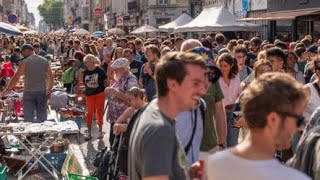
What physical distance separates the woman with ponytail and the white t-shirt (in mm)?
4451

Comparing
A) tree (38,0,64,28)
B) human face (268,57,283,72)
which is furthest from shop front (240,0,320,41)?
tree (38,0,64,28)

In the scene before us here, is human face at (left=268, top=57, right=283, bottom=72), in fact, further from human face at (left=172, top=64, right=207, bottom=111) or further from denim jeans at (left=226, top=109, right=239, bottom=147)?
human face at (left=172, top=64, right=207, bottom=111)

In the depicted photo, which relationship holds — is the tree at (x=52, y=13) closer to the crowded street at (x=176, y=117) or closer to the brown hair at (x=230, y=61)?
the crowded street at (x=176, y=117)

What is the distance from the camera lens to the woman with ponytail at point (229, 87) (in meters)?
7.34

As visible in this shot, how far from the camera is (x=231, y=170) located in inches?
110

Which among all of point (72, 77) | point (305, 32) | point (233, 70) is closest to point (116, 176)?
point (233, 70)

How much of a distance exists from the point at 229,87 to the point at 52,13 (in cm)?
18608

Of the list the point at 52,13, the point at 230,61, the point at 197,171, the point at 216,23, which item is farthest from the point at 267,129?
the point at 52,13

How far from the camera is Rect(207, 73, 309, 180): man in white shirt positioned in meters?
2.71

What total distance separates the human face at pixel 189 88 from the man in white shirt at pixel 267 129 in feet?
1.56

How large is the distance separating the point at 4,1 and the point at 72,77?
103720 mm

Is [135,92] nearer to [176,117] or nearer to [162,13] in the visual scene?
[176,117]

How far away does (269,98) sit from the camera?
2758 millimetres

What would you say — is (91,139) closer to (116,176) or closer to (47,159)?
(47,159)
